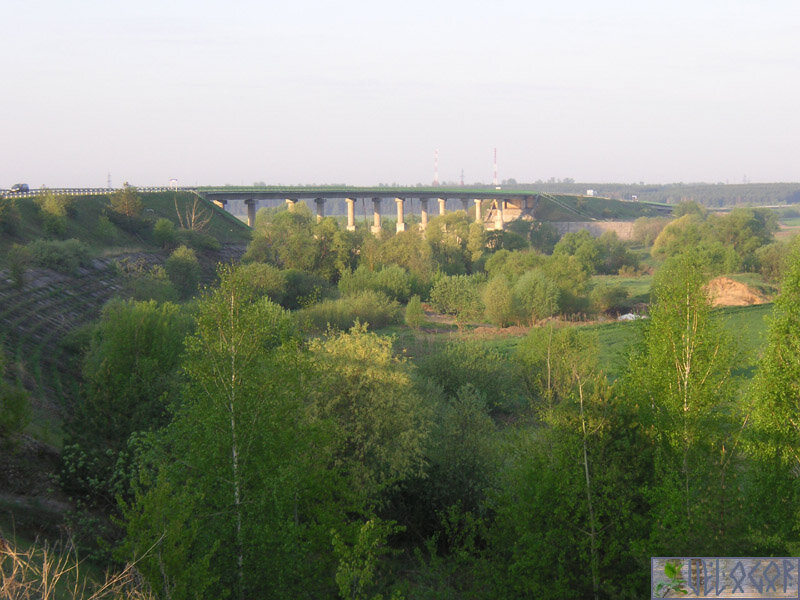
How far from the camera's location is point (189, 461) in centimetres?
1495

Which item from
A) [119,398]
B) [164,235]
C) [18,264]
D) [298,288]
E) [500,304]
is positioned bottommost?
[500,304]

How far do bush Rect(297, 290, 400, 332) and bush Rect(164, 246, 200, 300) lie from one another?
354 inches

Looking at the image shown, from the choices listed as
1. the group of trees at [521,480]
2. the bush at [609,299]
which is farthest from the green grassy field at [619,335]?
the group of trees at [521,480]

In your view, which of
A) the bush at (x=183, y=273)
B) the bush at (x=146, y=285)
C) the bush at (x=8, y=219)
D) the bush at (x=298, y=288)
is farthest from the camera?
the bush at (x=298, y=288)

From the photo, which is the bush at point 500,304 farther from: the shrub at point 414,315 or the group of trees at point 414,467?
the group of trees at point 414,467

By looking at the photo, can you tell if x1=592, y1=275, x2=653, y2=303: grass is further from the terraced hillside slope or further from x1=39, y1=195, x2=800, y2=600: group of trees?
x1=39, y1=195, x2=800, y2=600: group of trees

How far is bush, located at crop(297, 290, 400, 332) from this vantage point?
167ft

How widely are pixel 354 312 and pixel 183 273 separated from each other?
12.9 meters

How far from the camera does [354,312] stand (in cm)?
5453

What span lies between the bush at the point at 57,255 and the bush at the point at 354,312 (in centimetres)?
1467

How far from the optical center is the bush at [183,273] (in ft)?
174

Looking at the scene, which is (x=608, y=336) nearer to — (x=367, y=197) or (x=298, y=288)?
(x=298, y=288)

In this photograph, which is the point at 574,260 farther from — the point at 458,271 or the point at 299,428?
the point at 299,428

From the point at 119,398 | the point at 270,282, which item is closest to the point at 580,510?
the point at 119,398
